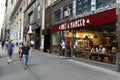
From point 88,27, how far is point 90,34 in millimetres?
1337

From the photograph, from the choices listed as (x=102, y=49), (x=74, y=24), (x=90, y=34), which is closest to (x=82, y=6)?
(x=74, y=24)

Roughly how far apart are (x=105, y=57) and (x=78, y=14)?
20.1 ft

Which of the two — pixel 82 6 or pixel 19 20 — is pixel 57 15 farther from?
pixel 19 20

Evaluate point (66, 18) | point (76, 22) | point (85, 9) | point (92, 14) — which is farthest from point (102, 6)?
point (66, 18)

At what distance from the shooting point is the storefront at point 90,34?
1789 centimetres

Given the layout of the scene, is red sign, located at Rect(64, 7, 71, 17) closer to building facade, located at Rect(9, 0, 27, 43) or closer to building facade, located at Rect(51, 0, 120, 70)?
building facade, located at Rect(51, 0, 120, 70)

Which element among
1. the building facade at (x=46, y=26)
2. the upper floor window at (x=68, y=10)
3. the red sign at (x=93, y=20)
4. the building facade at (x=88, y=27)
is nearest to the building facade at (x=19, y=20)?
the building facade at (x=46, y=26)

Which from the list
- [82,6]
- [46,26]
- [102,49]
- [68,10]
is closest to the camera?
[102,49]

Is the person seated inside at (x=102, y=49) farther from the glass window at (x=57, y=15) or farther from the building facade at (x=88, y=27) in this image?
the glass window at (x=57, y=15)

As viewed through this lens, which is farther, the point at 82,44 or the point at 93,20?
the point at 82,44

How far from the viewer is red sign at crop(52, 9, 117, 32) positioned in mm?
17259

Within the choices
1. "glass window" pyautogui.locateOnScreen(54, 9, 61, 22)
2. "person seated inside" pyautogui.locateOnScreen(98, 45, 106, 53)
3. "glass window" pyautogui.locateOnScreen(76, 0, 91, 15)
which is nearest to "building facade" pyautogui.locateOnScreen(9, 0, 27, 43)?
"glass window" pyautogui.locateOnScreen(54, 9, 61, 22)

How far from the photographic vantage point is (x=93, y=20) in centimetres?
1984

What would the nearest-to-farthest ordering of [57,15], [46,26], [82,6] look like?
1. [82,6]
2. [57,15]
3. [46,26]
